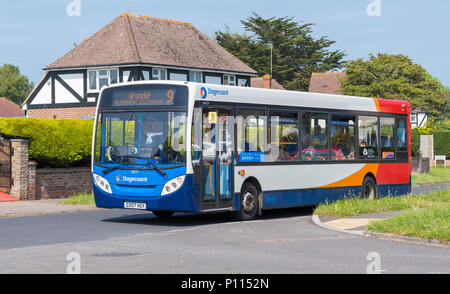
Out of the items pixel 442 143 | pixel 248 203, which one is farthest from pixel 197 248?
pixel 442 143

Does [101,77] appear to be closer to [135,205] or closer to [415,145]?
[415,145]

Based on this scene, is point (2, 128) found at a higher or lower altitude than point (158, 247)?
higher

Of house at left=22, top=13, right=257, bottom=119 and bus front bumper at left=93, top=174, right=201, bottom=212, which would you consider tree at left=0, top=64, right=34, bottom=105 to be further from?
bus front bumper at left=93, top=174, right=201, bottom=212

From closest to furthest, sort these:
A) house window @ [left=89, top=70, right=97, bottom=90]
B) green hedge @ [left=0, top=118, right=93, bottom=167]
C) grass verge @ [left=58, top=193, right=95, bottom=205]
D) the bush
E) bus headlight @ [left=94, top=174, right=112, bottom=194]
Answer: bus headlight @ [left=94, top=174, right=112, bottom=194] → grass verge @ [left=58, top=193, right=95, bottom=205] → green hedge @ [left=0, top=118, right=93, bottom=167] → the bush → house window @ [left=89, top=70, right=97, bottom=90]

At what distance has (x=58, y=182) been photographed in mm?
24312

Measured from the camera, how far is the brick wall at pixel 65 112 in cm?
5130

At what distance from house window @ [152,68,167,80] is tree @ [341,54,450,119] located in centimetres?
1834

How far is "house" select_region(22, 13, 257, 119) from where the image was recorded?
49594mm

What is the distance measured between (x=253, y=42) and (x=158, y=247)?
65430mm

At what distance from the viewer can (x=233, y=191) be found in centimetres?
1606

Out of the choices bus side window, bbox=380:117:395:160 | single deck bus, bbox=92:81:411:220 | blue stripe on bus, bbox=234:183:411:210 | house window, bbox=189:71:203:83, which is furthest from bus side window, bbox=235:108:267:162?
house window, bbox=189:71:203:83

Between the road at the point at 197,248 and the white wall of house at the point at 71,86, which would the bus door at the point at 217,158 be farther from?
the white wall of house at the point at 71,86

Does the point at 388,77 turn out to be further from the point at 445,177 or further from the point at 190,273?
the point at 190,273
